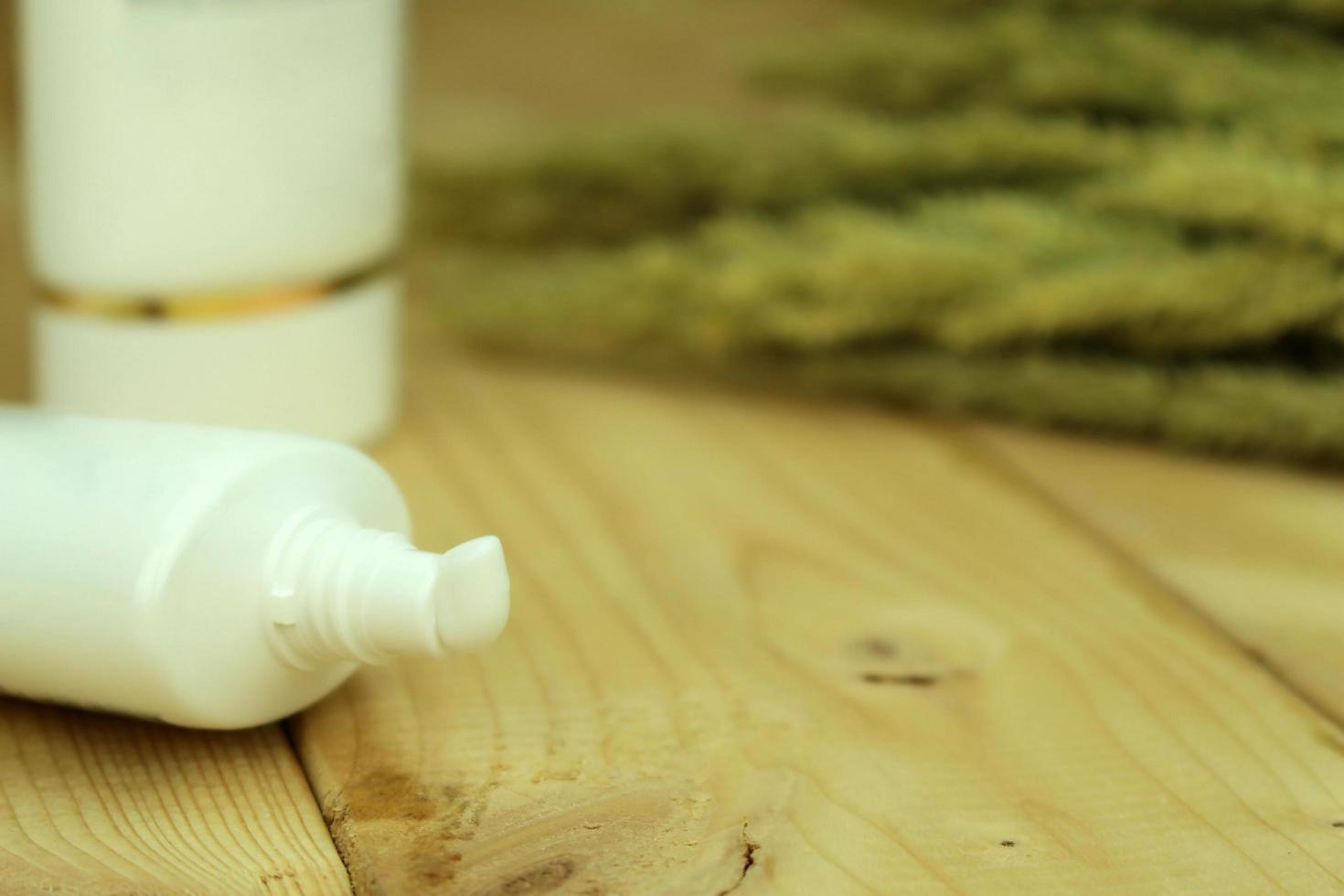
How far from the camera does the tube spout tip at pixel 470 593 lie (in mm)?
279

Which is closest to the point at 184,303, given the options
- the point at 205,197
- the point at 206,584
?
the point at 205,197

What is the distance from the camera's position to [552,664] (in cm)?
36

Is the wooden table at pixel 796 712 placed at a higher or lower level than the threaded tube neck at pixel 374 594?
lower

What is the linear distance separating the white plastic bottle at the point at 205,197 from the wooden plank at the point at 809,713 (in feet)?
0.19

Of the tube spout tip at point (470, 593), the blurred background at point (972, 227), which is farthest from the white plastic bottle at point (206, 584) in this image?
the blurred background at point (972, 227)

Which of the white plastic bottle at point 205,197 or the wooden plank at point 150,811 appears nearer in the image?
the wooden plank at point 150,811

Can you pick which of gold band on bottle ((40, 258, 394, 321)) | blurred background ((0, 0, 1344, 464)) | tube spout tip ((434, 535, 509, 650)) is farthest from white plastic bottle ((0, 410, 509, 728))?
blurred background ((0, 0, 1344, 464))

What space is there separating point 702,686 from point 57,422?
0.49 ft

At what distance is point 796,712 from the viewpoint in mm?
338

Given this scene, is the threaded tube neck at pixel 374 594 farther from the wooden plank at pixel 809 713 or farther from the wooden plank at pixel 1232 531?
the wooden plank at pixel 1232 531

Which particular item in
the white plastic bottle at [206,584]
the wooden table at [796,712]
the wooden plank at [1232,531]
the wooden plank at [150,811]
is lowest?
the wooden plank at [150,811]

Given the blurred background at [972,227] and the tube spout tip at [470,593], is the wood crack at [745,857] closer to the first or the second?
the tube spout tip at [470,593]

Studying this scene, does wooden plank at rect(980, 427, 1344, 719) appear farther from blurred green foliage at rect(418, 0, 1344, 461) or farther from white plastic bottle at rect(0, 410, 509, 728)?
white plastic bottle at rect(0, 410, 509, 728)

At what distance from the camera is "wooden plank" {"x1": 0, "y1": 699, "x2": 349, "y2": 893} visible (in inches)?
10.8
